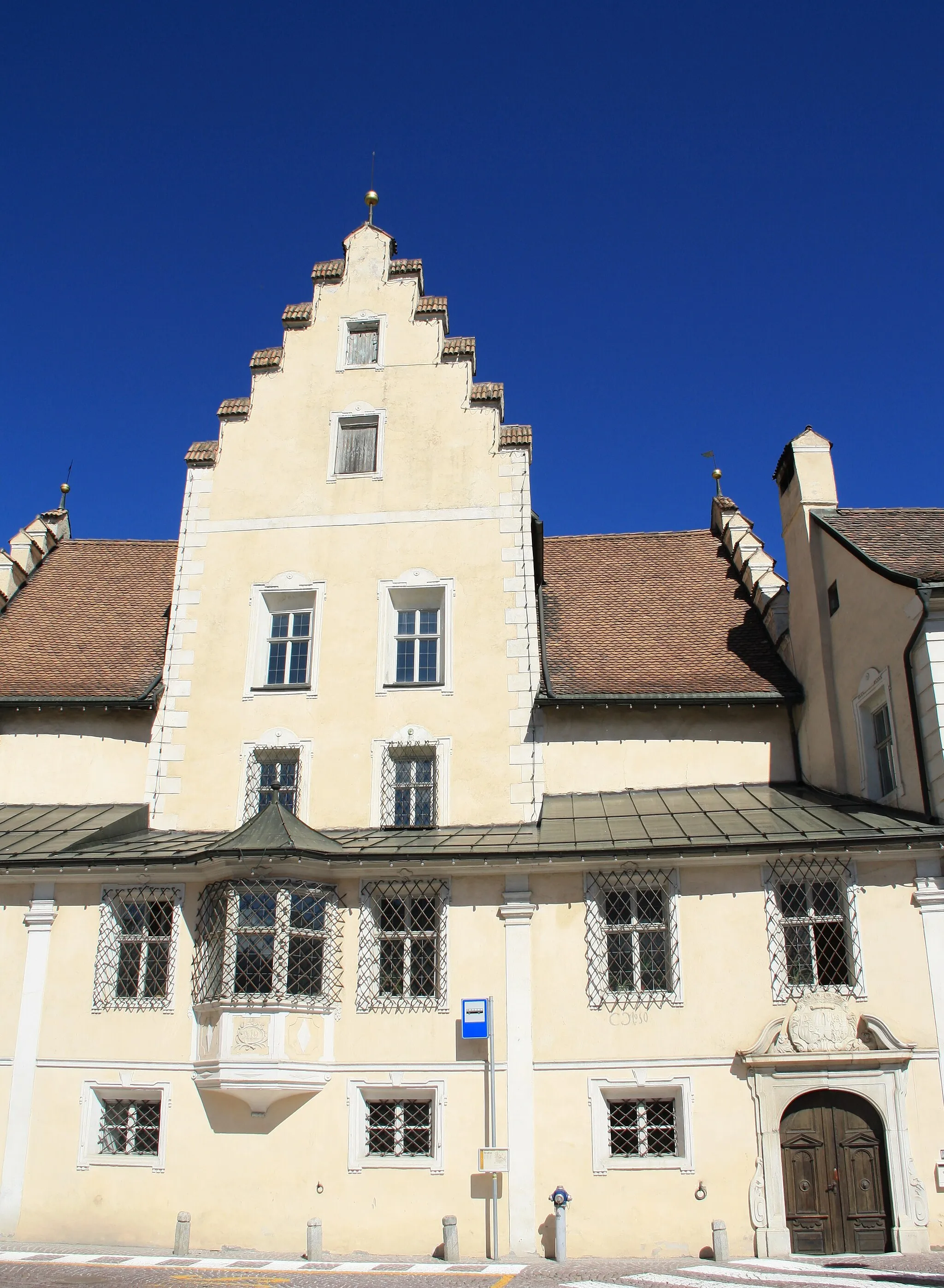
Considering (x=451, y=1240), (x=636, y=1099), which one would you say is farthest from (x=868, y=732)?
(x=451, y=1240)

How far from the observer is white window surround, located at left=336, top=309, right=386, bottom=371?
70.8 ft

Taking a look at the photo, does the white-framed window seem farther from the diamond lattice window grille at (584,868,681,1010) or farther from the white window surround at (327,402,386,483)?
the diamond lattice window grille at (584,868,681,1010)

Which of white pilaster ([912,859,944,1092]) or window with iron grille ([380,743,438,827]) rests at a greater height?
window with iron grille ([380,743,438,827])

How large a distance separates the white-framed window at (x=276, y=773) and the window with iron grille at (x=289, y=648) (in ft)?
3.77

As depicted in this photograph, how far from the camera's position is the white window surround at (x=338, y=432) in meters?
20.7

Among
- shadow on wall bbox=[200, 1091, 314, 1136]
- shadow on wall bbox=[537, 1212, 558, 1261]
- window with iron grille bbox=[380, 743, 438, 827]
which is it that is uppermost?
window with iron grille bbox=[380, 743, 438, 827]

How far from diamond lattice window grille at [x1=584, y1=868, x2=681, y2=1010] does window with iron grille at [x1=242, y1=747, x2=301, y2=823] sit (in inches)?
214

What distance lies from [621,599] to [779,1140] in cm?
1071

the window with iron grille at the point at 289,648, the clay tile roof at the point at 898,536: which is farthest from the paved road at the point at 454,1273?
the clay tile roof at the point at 898,536

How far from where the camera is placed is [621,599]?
22094mm

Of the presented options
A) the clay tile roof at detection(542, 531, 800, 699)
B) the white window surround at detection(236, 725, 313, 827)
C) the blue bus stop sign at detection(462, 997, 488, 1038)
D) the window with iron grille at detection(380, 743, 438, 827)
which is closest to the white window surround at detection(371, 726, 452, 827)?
the window with iron grille at detection(380, 743, 438, 827)

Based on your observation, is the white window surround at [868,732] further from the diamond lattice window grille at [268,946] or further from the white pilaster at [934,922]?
the diamond lattice window grille at [268,946]

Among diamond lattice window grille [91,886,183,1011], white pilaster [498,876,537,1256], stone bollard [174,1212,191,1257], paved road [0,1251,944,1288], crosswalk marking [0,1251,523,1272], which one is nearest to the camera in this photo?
paved road [0,1251,944,1288]

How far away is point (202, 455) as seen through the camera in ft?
69.1
